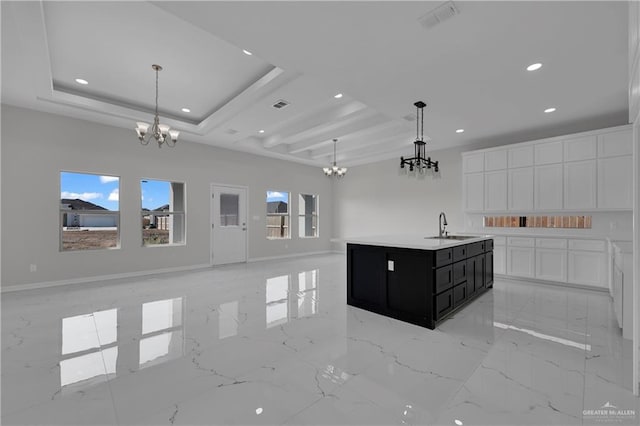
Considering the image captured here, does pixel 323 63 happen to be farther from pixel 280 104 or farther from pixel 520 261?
pixel 520 261

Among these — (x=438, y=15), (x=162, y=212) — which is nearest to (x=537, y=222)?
(x=438, y=15)

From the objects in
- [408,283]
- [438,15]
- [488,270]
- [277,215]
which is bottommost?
[488,270]

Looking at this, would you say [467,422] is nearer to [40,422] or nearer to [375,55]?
[40,422]

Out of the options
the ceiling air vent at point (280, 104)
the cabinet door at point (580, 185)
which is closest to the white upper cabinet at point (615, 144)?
the cabinet door at point (580, 185)

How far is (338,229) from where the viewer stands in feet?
31.7

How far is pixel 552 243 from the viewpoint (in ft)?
16.4

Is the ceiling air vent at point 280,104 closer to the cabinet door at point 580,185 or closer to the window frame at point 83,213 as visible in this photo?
the window frame at point 83,213

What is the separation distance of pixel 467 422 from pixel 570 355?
5.03 ft

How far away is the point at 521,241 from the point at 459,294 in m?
2.66

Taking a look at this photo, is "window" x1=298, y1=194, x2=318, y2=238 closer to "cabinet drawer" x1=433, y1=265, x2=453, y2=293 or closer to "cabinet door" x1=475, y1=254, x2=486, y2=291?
"cabinet door" x1=475, y1=254, x2=486, y2=291

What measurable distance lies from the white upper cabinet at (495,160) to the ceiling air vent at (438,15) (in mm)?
4108

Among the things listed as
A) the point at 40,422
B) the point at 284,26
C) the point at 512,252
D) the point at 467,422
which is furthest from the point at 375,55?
the point at 512,252

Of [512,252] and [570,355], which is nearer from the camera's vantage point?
[570,355]

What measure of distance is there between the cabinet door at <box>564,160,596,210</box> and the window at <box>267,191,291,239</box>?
640 centimetres
